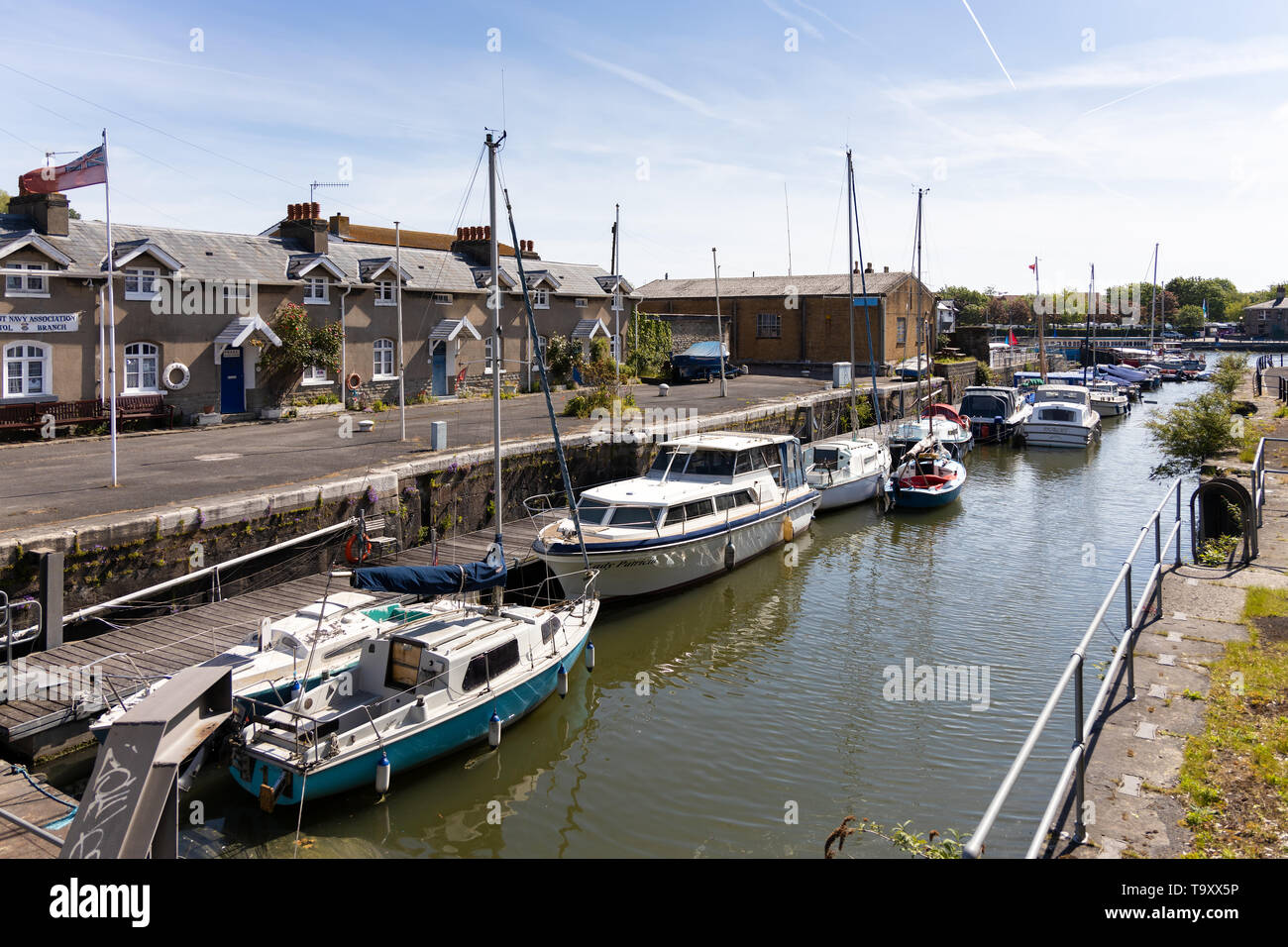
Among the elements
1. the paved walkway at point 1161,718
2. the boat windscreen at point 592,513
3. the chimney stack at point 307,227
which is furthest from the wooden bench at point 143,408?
the paved walkway at point 1161,718

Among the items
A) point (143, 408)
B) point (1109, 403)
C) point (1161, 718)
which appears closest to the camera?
point (1161, 718)

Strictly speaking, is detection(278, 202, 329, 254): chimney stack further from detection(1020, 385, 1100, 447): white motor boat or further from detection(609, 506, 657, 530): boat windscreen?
detection(1020, 385, 1100, 447): white motor boat

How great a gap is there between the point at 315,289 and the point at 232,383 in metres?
4.53

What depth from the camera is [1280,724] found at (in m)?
7.89

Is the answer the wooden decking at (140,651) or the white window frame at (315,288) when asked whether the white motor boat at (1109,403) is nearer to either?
the white window frame at (315,288)

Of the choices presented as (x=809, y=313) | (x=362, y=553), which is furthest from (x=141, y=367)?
(x=809, y=313)

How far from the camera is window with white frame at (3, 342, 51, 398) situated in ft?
78.2

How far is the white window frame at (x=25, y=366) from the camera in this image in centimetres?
2372

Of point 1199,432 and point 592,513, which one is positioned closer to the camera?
point 592,513

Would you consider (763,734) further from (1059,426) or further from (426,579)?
(1059,426)

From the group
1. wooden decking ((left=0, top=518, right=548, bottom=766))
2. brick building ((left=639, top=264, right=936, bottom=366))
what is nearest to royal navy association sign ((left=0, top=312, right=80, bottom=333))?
wooden decking ((left=0, top=518, right=548, bottom=766))

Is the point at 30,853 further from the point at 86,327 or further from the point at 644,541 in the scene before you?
the point at 86,327

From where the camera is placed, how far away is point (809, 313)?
53.7 meters
